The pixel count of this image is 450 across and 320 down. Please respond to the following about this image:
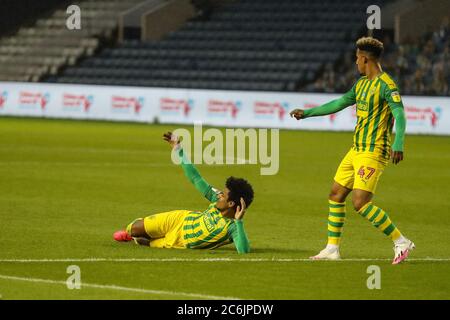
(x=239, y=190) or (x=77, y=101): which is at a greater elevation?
(x=77, y=101)

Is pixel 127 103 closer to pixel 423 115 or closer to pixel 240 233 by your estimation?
pixel 423 115

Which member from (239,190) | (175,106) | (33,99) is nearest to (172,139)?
(239,190)

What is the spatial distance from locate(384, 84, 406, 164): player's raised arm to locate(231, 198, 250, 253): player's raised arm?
1.63m

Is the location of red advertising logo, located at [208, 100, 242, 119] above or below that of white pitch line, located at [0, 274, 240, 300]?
above

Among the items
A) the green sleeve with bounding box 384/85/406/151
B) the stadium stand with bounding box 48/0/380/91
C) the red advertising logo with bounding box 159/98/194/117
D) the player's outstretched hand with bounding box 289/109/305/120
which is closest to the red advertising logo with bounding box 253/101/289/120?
the red advertising logo with bounding box 159/98/194/117

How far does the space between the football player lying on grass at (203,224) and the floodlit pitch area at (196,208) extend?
0.18 m

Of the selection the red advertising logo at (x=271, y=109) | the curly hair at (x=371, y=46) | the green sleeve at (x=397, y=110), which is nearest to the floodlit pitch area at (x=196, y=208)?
the green sleeve at (x=397, y=110)

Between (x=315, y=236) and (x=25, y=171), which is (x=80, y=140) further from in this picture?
(x=315, y=236)

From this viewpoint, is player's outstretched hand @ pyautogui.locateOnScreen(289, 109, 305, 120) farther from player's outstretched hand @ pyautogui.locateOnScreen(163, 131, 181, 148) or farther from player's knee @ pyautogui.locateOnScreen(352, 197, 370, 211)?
player's outstretched hand @ pyautogui.locateOnScreen(163, 131, 181, 148)

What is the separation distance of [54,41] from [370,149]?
39.5m

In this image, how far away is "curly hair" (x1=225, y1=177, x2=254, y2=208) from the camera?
1178cm

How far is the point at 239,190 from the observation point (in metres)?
11.8

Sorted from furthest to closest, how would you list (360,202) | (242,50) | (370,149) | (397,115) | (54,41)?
1. (54,41)
2. (242,50)
3. (370,149)
4. (360,202)
5. (397,115)

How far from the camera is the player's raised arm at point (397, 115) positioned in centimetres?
1100
